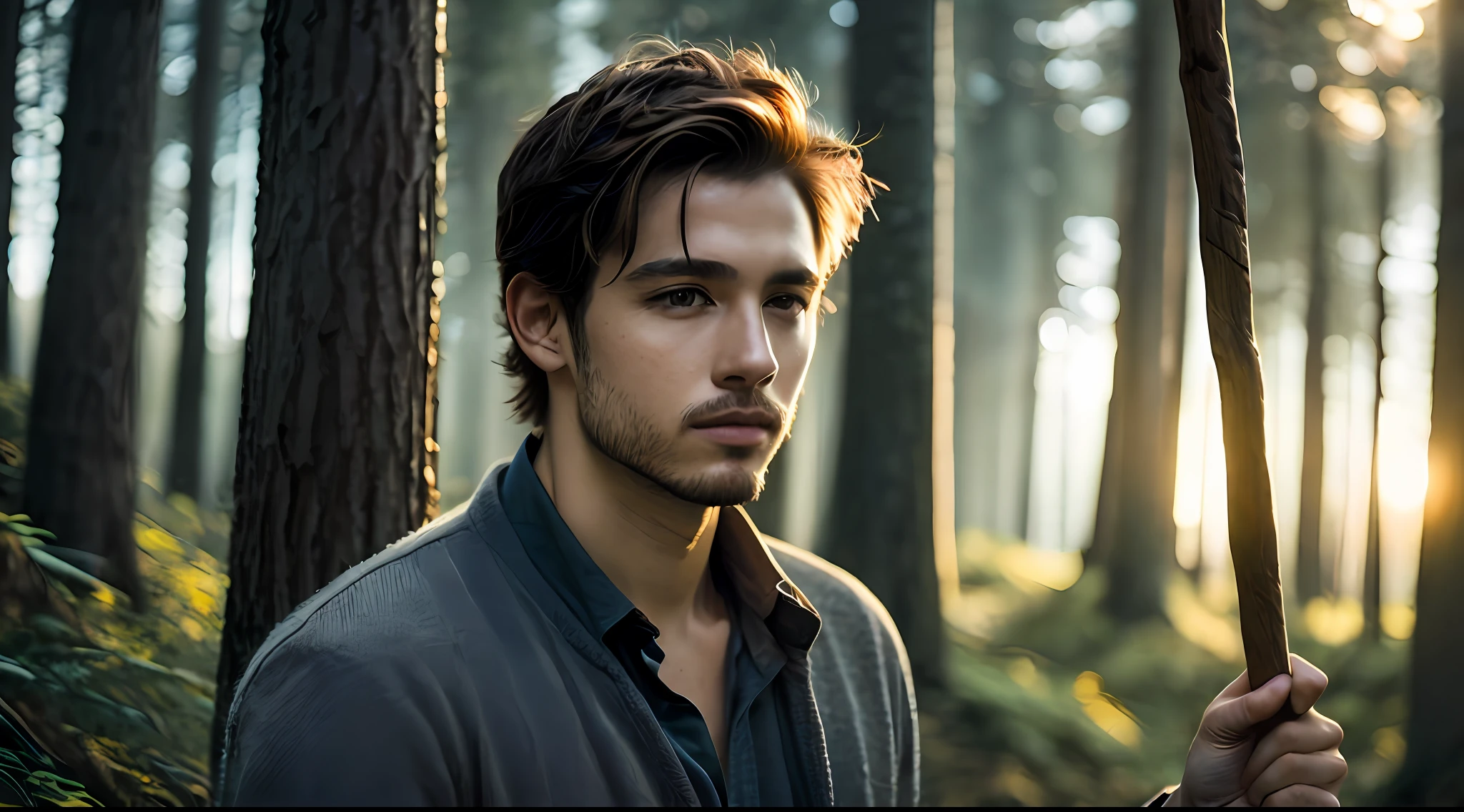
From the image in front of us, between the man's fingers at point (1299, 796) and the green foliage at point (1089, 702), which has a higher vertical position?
the man's fingers at point (1299, 796)

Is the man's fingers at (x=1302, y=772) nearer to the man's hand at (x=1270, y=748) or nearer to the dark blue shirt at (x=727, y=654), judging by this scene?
the man's hand at (x=1270, y=748)

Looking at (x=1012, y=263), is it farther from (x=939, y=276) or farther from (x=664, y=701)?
(x=664, y=701)

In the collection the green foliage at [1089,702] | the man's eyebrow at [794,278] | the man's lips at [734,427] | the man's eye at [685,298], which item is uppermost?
the man's eyebrow at [794,278]

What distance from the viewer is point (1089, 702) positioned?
31.2 ft

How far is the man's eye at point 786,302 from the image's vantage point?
2346 mm

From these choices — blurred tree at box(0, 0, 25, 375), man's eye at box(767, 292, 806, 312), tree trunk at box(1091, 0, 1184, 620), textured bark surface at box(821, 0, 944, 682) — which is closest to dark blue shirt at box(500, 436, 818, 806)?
man's eye at box(767, 292, 806, 312)

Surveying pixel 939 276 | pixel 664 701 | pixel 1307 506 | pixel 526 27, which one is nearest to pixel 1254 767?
pixel 664 701

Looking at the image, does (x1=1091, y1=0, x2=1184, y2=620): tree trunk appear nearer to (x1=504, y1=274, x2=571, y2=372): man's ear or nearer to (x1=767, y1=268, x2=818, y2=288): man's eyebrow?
(x1=767, y1=268, x2=818, y2=288): man's eyebrow

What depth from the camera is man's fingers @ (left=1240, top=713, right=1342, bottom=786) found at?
197cm

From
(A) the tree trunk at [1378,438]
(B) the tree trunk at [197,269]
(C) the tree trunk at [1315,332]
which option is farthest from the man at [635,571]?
(C) the tree trunk at [1315,332]

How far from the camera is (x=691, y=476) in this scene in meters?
2.22

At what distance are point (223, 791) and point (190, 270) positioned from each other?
996 centimetres

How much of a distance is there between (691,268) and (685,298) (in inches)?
3.5

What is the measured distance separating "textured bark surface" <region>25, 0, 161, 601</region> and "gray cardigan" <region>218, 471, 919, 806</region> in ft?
15.2
